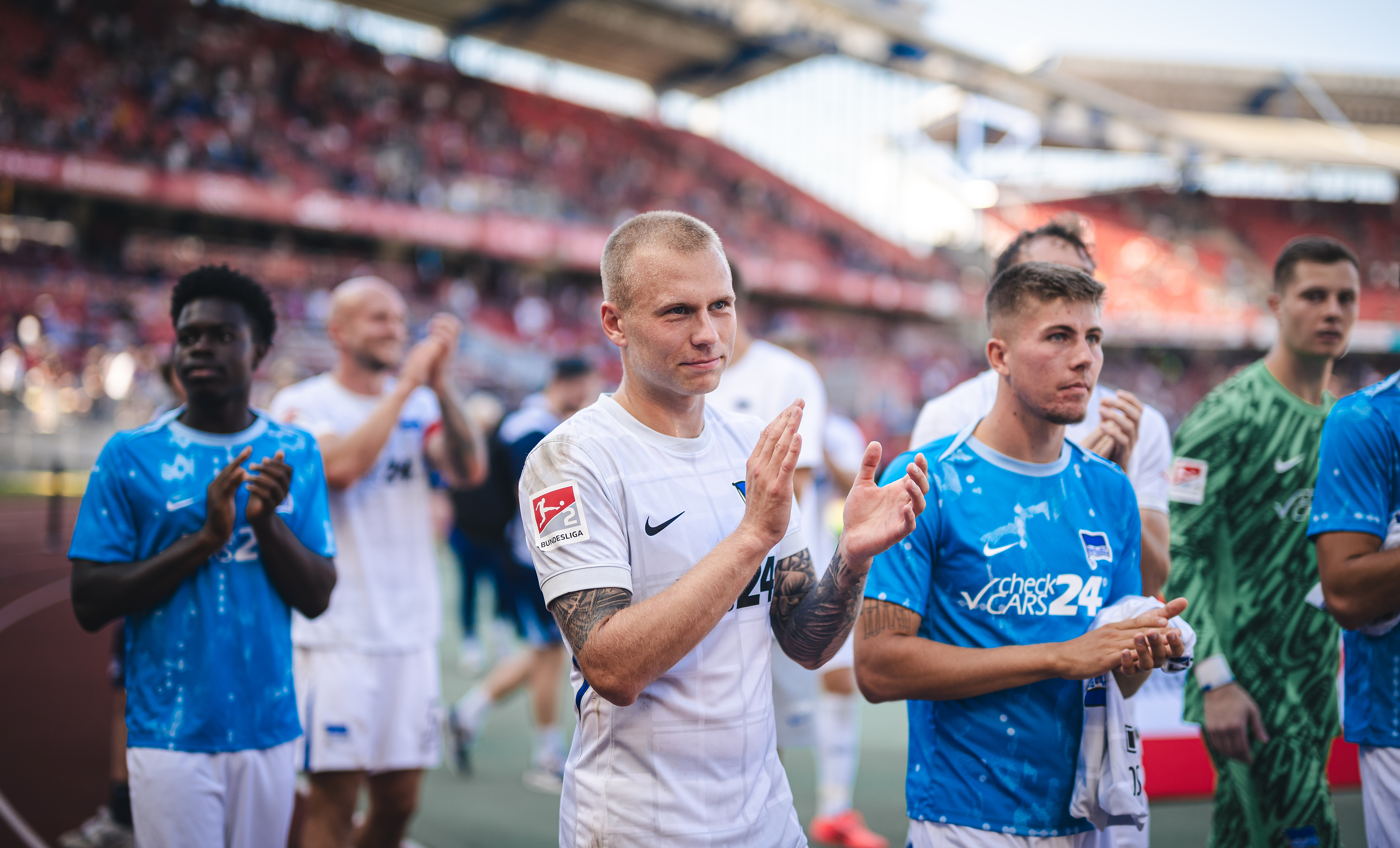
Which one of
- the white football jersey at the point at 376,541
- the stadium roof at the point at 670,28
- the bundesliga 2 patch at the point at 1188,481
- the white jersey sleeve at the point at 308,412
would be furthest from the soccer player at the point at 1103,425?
the stadium roof at the point at 670,28

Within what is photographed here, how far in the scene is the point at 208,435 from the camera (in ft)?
9.27

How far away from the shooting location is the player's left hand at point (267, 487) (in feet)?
8.56

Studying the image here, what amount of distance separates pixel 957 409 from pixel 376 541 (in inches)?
95.9

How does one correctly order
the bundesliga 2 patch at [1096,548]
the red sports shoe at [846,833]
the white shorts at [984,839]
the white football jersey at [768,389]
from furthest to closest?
the red sports shoe at [846,833]
the white football jersey at [768,389]
the bundesliga 2 patch at [1096,548]
the white shorts at [984,839]

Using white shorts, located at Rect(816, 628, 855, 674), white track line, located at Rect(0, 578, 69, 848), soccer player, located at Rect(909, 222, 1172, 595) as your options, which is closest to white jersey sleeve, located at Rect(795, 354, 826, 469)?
soccer player, located at Rect(909, 222, 1172, 595)

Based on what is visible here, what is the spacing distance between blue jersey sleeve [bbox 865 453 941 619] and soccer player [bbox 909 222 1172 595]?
1.67 feet

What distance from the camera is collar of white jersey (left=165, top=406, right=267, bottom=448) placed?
279 centimetres

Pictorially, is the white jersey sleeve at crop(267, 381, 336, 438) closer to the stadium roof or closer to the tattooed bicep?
the tattooed bicep

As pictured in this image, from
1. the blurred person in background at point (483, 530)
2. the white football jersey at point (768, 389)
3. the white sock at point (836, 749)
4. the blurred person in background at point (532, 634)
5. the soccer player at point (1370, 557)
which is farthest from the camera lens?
the blurred person in background at point (483, 530)

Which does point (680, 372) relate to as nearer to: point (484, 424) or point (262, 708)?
point (262, 708)

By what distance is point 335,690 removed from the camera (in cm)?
355

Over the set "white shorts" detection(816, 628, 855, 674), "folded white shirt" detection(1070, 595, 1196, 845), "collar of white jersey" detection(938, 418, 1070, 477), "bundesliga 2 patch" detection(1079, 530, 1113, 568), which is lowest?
"white shorts" detection(816, 628, 855, 674)

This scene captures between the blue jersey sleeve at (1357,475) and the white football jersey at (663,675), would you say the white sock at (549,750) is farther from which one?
the blue jersey sleeve at (1357,475)

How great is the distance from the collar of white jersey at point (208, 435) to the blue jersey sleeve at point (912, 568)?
2030mm
